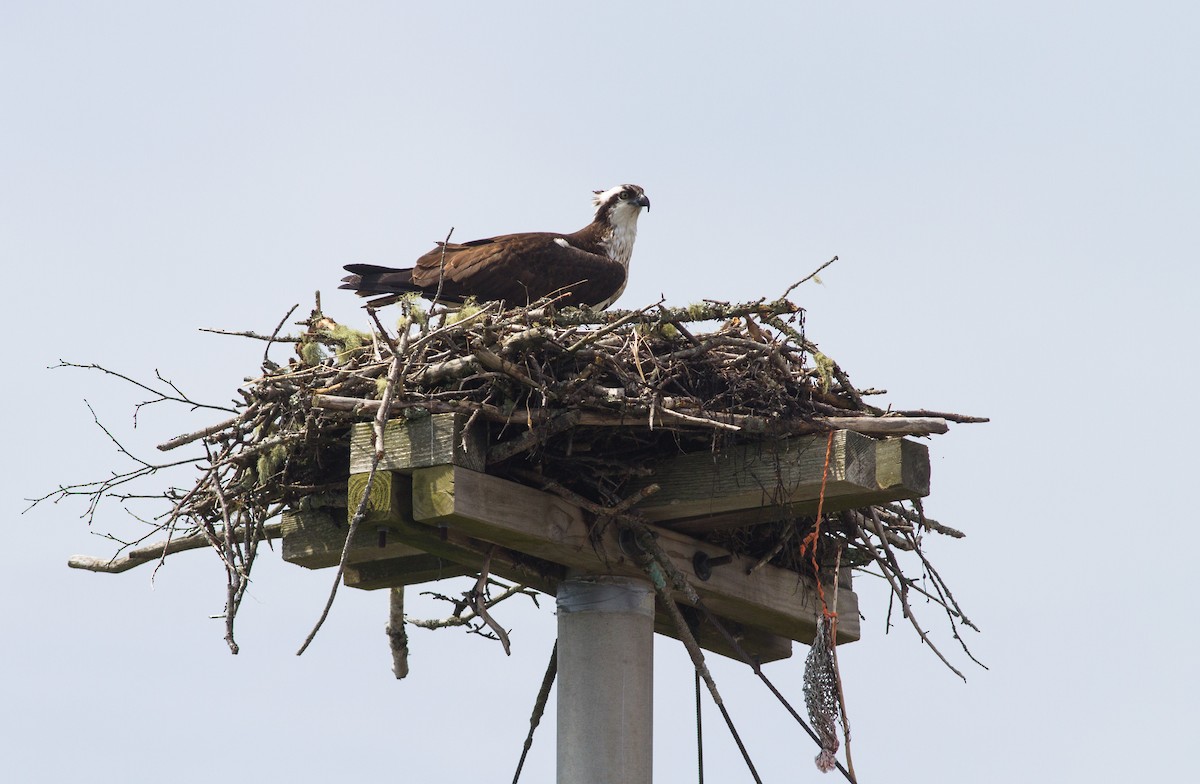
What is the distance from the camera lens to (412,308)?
5359 mm

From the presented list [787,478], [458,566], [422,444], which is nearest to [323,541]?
[458,566]

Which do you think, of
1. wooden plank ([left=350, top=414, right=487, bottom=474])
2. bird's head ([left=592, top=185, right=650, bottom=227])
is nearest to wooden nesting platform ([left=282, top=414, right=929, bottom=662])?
wooden plank ([left=350, top=414, right=487, bottom=474])

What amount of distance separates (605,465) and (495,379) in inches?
19.6

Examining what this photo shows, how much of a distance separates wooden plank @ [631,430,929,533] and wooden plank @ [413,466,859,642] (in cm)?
21

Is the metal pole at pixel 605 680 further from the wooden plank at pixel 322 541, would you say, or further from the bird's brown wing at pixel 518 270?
the bird's brown wing at pixel 518 270

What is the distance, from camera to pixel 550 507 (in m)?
5.35

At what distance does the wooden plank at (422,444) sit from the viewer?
16.7ft

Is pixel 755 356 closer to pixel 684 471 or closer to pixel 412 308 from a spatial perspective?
pixel 684 471

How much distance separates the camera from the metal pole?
543 centimetres

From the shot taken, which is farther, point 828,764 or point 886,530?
point 886,530

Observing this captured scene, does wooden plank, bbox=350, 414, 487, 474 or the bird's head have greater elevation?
the bird's head

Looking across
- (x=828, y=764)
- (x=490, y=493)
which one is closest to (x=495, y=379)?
(x=490, y=493)

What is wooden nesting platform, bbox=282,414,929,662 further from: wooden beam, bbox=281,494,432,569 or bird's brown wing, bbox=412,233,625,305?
bird's brown wing, bbox=412,233,625,305

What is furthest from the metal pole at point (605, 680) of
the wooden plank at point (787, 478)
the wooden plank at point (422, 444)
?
the wooden plank at point (422, 444)
